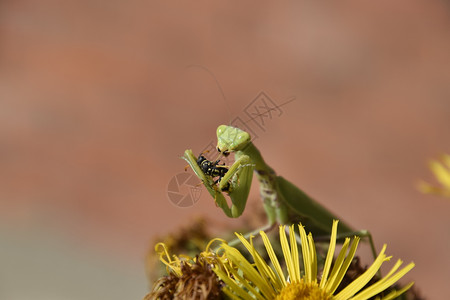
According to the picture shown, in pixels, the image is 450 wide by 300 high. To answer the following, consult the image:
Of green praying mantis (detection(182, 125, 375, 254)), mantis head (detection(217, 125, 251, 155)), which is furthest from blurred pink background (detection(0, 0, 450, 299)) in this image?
mantis head (detection(217, 125, 251, 155))

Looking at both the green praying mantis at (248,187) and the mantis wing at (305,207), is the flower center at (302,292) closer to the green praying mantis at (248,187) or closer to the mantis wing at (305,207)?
the green praying mantis at (248,187)

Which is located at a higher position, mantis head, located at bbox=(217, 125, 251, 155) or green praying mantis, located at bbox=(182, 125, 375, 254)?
mantis head, located at bbox=(217, 125, 251, 155)

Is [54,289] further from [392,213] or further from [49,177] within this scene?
[392,213]

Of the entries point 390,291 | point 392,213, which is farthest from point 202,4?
point 390,291

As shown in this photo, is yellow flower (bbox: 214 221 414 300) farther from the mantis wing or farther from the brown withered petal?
the mantis wing

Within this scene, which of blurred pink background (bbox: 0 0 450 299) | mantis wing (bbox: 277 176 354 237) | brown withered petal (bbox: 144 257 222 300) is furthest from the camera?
blurred pink background (bbox: 0 0 450 299)
